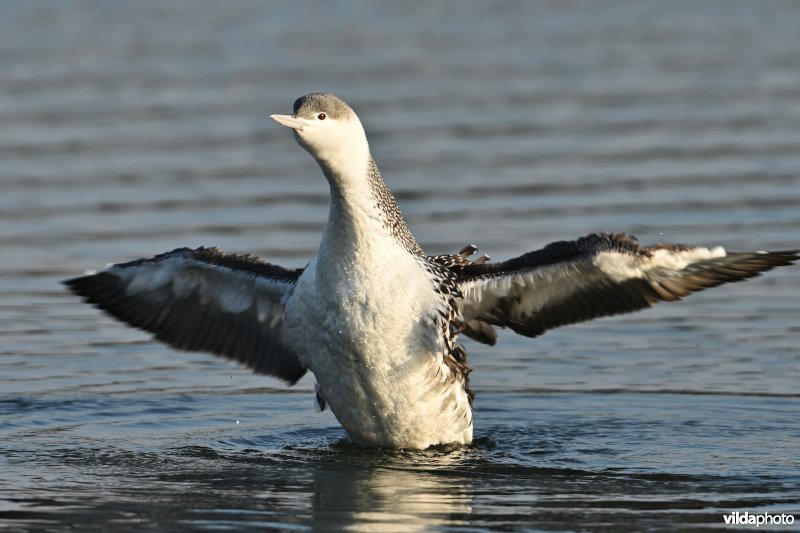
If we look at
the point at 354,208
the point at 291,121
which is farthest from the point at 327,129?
the point at 354,208

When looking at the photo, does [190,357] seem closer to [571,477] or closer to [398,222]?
[398,222]

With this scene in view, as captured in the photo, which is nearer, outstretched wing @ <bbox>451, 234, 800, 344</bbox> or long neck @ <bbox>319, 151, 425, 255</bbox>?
long neck @ <bbox>319, 151, 425, 255</bbox>

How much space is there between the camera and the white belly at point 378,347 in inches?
389

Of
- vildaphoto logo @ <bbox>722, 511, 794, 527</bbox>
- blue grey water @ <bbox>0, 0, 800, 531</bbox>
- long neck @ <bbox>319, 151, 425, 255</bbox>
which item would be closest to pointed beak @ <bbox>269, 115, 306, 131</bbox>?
long neck @ <bbox>319, 151, 425, 255</bbox>

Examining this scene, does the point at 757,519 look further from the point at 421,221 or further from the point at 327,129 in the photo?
the point at 421,221

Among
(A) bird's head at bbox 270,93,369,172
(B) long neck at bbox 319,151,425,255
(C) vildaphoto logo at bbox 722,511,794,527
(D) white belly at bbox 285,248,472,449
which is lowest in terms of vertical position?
(C) vildaphoto logo at bbox 722,511,794,527

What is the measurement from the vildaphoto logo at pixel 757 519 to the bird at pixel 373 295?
5.72ft

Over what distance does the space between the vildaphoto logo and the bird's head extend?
3125 mm

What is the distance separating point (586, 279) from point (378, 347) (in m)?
1.56

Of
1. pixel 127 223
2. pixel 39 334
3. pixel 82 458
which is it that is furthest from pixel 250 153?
pixel 82 458

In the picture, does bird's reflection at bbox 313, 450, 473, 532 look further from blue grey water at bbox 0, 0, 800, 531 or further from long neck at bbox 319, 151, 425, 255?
long neck at bbox 319, 151, 425, 255

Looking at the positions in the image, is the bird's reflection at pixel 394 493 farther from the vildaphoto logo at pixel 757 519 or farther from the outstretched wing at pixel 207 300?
the vildaphoto logo at pixel 757 519

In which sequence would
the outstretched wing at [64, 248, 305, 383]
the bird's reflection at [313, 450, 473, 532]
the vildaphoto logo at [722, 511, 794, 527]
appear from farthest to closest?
1. the outstretched wing at [64, 248, 305, 383]
2. the bird's reflection at [313, 450, 473, 532]
3. the vildaphoto logo at [722, 511, 794, 527]

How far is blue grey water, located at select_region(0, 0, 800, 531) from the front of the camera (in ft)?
31.3
